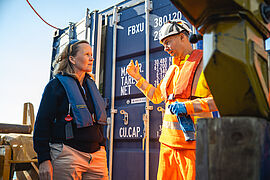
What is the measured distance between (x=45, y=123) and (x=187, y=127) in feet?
3.02

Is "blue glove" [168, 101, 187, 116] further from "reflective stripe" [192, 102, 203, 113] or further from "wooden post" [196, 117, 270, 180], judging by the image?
"wooden post" [196, 117, 270, 180]

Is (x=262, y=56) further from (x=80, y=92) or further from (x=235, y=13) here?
(x=80, y=92)

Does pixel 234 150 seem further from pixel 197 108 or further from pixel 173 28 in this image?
pixel 173 28

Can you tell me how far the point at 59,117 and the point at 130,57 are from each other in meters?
1.73

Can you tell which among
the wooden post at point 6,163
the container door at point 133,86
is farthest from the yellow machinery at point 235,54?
the wooden post at point 6,163

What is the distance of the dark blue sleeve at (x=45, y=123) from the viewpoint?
5.04 feet

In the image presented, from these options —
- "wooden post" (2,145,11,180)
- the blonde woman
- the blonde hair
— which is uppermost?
the blonde hair

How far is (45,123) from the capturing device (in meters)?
1.58

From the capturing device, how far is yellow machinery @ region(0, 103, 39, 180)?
9.70ft

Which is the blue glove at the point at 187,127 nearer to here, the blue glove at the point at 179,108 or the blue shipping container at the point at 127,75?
the blue glove at the point at 179,108

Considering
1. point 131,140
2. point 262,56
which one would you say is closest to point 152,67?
point 131,140

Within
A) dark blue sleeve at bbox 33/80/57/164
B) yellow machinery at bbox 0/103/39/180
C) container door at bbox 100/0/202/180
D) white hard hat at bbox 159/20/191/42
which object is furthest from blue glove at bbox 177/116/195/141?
yellow machinery at bbox 0/103/39/180

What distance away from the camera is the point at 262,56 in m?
0.82

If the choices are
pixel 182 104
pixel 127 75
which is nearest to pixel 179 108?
pixel 182 104
